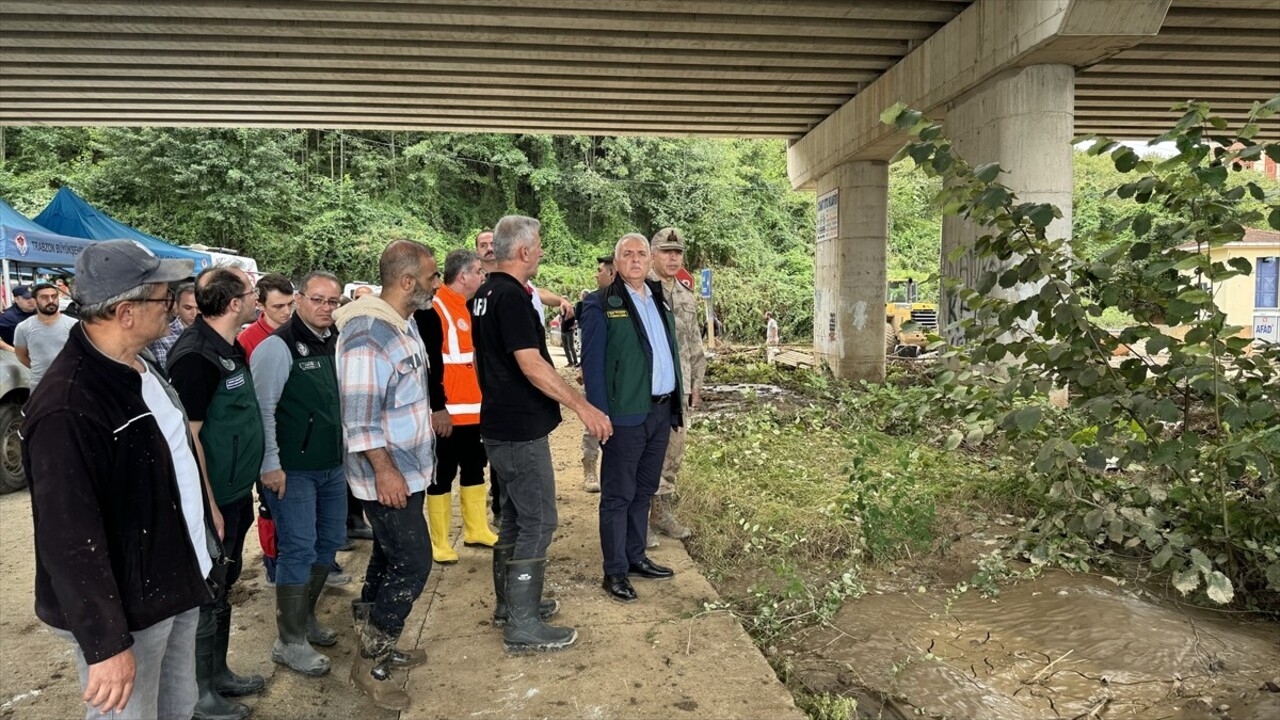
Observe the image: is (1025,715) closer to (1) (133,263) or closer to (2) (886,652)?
(2) (886,652)

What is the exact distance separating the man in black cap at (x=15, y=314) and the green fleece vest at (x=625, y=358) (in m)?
6.29

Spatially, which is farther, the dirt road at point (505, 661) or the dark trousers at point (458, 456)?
the dark trousers at point (458, 456)

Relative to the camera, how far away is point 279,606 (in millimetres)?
3535

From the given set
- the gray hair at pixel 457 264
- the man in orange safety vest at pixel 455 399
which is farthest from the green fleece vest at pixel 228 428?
the gray hair at pixel 457 264

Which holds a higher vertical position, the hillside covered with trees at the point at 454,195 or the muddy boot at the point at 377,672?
the hillside covered with trees at the point at 454,195

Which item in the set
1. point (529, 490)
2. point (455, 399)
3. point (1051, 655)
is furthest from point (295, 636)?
point (1051, 655)

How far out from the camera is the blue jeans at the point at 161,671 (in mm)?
2025

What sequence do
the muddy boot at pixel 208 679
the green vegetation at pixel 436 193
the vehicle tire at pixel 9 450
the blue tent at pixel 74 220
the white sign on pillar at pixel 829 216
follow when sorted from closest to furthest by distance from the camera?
the muddy boot at pixel 208 679, the vehicle tire at pixel 9 450, the blue tent at pixel 74 220, the white sign on pillar at pixel 829 216, the green vegetation at pixel 436 193

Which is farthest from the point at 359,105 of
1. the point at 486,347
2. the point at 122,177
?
the point at 122,177

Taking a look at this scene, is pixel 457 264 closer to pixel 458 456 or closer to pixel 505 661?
pixel 458 456

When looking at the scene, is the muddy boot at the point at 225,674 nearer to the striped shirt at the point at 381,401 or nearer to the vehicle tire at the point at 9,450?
the striped shirt at the point at 381,401

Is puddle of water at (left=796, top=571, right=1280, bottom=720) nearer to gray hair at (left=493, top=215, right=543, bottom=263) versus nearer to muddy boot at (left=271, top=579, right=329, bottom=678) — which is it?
muddy boot at (left=271, top=579, right=329, bottom=678)

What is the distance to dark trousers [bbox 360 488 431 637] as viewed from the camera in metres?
3.15

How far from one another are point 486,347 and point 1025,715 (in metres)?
2.78
